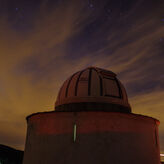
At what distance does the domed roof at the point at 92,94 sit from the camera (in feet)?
35.8

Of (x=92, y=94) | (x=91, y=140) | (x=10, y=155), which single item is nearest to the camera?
(x=91, y=140)

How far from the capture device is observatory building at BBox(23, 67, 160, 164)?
8.81 m

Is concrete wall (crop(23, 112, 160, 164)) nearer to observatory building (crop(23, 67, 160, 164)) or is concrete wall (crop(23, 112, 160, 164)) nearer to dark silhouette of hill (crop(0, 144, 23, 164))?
observatory building (crop(23, 67, 160, 164))

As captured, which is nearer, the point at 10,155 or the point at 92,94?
the point at 92,94

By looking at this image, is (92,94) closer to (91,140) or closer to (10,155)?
(91,140)

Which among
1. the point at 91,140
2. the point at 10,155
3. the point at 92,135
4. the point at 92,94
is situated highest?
the point at 92,94

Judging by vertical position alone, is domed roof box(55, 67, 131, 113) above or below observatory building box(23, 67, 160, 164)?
above

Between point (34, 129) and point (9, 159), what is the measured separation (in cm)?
1973

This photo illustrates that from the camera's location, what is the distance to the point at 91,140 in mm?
8867

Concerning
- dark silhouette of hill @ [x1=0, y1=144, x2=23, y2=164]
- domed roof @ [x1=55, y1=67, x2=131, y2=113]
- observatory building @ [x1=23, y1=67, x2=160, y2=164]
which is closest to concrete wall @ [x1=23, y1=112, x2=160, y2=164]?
observatory building @ [x1=23, y1=67, x2=160, y2=164]

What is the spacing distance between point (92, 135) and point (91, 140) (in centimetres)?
24

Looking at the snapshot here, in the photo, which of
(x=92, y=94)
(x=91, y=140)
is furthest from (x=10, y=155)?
(x=91, y=140)

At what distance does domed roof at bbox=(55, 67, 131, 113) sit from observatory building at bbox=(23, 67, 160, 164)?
0.06 m

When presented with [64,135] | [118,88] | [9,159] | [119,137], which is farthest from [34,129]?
[9,159]
